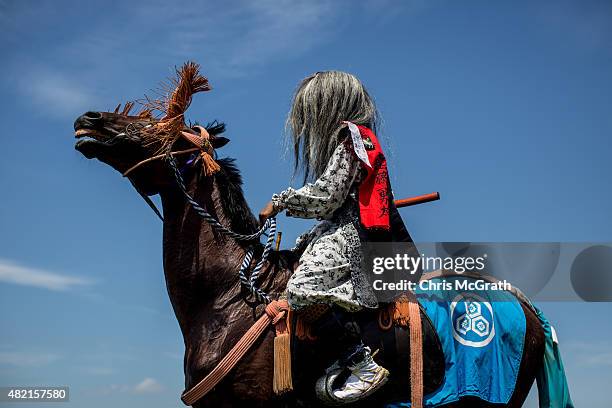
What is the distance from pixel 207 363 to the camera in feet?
18.3

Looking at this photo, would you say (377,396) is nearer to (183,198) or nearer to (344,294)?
(344,294)

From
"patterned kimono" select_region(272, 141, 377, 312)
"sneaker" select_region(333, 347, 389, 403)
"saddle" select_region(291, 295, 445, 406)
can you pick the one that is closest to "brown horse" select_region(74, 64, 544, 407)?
"saddle" select_region(291, 295, 445, 406)

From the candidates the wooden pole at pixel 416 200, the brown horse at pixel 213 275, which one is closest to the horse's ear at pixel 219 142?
the brown horse at pixel 213 275

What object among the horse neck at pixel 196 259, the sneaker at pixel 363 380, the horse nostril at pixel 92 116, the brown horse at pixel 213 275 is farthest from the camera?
the horse nostril at pixel 92 116

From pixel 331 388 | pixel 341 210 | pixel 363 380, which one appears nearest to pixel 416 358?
pixel 363 380

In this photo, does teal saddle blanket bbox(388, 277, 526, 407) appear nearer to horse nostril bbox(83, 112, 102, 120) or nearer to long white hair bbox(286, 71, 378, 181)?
long white hair bbox(286, 71, 378, 181)

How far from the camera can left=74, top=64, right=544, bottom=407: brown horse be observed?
558 centimetres

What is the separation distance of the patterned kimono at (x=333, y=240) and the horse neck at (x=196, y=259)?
0.56 m

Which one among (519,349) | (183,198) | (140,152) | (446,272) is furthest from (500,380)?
(140,152)

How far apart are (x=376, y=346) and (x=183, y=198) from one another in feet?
6.27

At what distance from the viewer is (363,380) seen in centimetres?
546

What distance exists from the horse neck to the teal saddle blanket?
4.88 feet

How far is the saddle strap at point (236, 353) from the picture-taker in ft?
18.0

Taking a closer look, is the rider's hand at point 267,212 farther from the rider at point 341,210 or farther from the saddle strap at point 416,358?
the saddle strap at point 416,358
